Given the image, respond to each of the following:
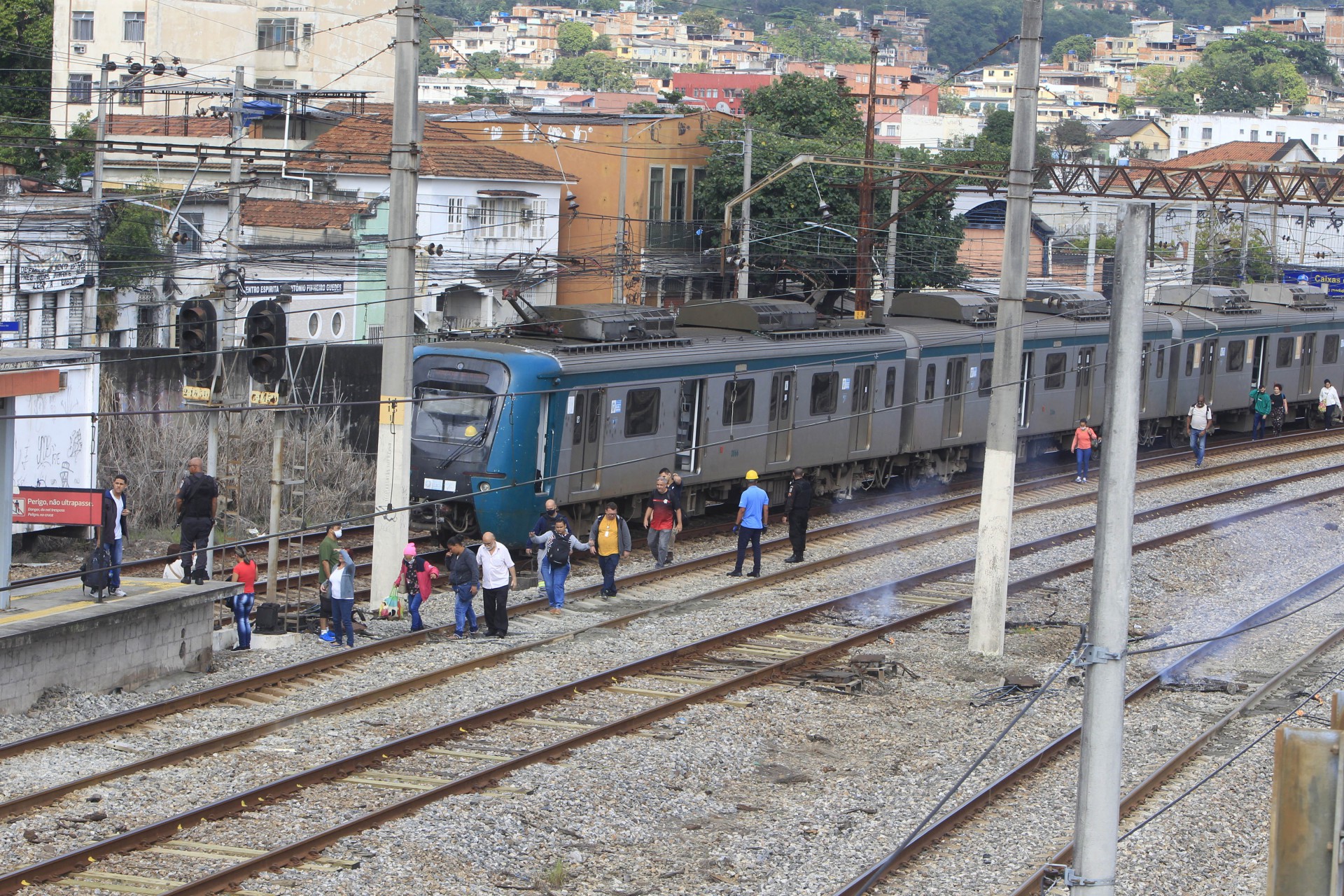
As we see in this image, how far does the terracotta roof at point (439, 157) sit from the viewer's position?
41.3m

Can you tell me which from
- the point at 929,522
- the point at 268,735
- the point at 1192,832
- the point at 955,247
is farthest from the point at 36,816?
the point at 955,247

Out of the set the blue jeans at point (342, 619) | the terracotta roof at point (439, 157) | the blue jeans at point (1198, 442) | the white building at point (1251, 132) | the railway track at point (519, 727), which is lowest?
the railway track at point (519, 727)

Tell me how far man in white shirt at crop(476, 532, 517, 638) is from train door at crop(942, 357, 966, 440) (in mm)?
12146

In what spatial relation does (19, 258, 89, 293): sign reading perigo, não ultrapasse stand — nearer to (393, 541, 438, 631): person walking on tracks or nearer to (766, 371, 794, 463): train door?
(766, 371, 794, 463): train door

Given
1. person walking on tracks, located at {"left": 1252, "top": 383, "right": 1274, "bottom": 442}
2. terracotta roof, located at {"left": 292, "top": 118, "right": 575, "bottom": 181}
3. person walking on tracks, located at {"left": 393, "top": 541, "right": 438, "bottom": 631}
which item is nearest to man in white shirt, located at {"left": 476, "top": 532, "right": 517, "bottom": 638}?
person walking on tracks, located at {"left": 393, "top": 541, "right": 438, "bottom": 631}

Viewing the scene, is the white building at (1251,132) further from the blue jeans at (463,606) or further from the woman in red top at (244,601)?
the woman in red top at (244,601)

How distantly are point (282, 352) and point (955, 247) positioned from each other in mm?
36341

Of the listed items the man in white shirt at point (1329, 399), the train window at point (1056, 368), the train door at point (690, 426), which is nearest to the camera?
the train door at point (690, 426)

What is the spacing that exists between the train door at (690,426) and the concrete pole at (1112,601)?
1443 cm

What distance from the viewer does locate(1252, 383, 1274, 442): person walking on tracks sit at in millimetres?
34688

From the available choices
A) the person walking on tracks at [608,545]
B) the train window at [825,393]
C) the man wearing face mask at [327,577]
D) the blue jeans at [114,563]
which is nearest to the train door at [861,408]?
the train window at [825,393]

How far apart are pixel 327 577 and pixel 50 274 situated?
43.0 ft

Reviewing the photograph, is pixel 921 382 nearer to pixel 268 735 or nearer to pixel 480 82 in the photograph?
pixel 268 735

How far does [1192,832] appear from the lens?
11.5 m
